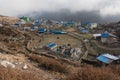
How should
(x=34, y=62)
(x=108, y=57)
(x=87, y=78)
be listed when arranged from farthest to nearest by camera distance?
(x=108, y=57)
(x=34, y=62)
(x=87, y=78)

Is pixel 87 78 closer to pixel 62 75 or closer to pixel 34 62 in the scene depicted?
pixel 62 75

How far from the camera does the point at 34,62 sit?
504 inches

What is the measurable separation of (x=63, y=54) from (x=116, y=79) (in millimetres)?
24369

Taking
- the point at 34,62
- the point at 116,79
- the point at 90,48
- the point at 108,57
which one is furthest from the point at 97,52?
the point at 116,79

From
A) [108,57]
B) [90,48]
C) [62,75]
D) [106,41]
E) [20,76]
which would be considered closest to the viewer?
[20,76]

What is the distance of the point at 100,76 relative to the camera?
7.71 m

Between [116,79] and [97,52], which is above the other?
[116,79]

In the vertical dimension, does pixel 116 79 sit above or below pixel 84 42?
above

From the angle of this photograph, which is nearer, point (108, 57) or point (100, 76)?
point (100, 76)

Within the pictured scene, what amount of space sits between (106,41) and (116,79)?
108ft

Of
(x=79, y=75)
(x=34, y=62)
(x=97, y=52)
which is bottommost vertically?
(x=97, y=52)

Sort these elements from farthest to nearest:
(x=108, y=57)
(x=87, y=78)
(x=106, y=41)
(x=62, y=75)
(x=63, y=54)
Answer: (x=106, y=41) → (x=63, y=54) → (x=108, y=57) → (x=62, y=75) → (x=87, y=78)

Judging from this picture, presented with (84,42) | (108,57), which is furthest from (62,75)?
(84,42)

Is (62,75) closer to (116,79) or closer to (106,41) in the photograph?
(116,79)
